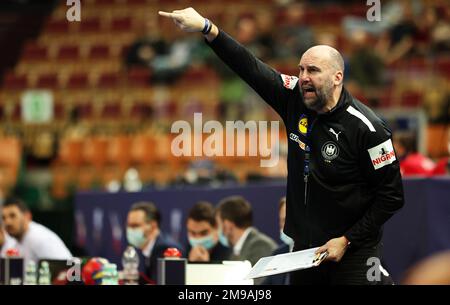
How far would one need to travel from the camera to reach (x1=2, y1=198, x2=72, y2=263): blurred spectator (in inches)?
347

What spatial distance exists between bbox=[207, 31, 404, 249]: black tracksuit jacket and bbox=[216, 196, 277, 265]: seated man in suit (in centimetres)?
254

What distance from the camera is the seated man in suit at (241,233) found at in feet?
25.8

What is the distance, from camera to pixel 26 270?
693 cm

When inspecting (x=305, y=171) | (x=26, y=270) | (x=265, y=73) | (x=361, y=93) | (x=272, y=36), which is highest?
(x=272, y=36)

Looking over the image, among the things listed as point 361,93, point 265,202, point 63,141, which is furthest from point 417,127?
point 63,141

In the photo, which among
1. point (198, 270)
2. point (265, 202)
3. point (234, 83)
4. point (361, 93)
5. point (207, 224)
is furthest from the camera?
point (234, 83)

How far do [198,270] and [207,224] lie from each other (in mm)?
1811

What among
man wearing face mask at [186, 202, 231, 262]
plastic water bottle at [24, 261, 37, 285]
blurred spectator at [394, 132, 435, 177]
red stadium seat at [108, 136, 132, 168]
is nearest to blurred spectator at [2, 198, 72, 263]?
man wearing face mask at [186, 202, 231, 262]

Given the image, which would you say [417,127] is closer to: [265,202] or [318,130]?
[265,202]

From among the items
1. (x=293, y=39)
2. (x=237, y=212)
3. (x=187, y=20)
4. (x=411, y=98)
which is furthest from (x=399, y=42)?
(x=187, y=20)

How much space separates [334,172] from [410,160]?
4.22 m

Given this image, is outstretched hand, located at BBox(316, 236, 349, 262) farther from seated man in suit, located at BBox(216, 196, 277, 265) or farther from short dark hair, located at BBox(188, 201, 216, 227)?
short dark hair, located at BBox(188, 201, 216, 227)

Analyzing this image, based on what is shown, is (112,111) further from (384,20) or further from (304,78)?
(304,78)

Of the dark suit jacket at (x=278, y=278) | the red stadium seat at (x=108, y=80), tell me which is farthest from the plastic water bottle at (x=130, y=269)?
the red stadium seat at (x=108, y=80)
